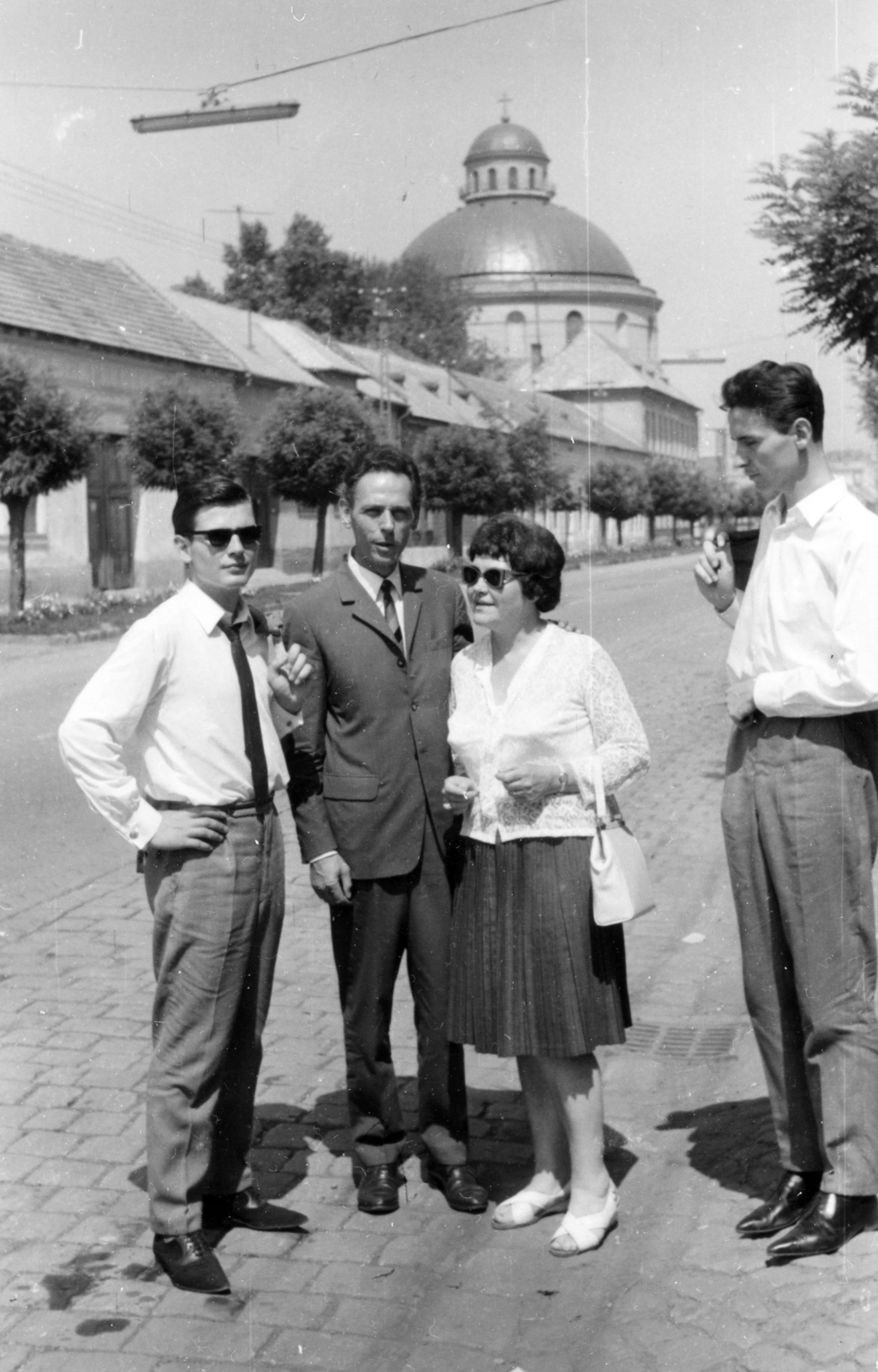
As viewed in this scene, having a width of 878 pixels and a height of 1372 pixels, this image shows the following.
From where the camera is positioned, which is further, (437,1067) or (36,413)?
(36,413)

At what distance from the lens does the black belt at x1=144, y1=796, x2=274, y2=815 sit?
3.81m

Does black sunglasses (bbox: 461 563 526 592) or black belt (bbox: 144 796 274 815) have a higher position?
black sunglasses (bbox: 461 563 526 592)

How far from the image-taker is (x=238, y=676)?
12.8 feet

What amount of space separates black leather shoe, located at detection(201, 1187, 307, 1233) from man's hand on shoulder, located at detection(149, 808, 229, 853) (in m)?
0.98

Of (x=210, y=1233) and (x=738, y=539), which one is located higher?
(x=738, y=539)

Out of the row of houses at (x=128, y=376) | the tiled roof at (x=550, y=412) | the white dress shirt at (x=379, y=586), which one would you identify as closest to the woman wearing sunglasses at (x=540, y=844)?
the white dress shirt at (x=379, y=586)

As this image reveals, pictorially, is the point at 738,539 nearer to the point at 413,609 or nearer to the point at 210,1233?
the point at 413,609

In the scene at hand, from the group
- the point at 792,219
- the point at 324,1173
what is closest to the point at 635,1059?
the point at 324,1173

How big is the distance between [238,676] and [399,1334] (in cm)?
154

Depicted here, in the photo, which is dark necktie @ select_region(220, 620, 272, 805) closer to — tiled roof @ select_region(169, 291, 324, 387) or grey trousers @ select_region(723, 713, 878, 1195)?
grey trousers @ select_region(723, 713, 878, 1195)

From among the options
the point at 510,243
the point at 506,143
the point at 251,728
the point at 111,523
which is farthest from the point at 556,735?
the point at 506,143

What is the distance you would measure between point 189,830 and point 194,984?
38cm

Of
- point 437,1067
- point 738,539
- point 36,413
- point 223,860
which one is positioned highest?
point 36,413

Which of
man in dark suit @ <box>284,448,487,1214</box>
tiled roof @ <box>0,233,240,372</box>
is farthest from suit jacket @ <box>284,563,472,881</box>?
tiled roof @ <box>0,233,240,372</box>
